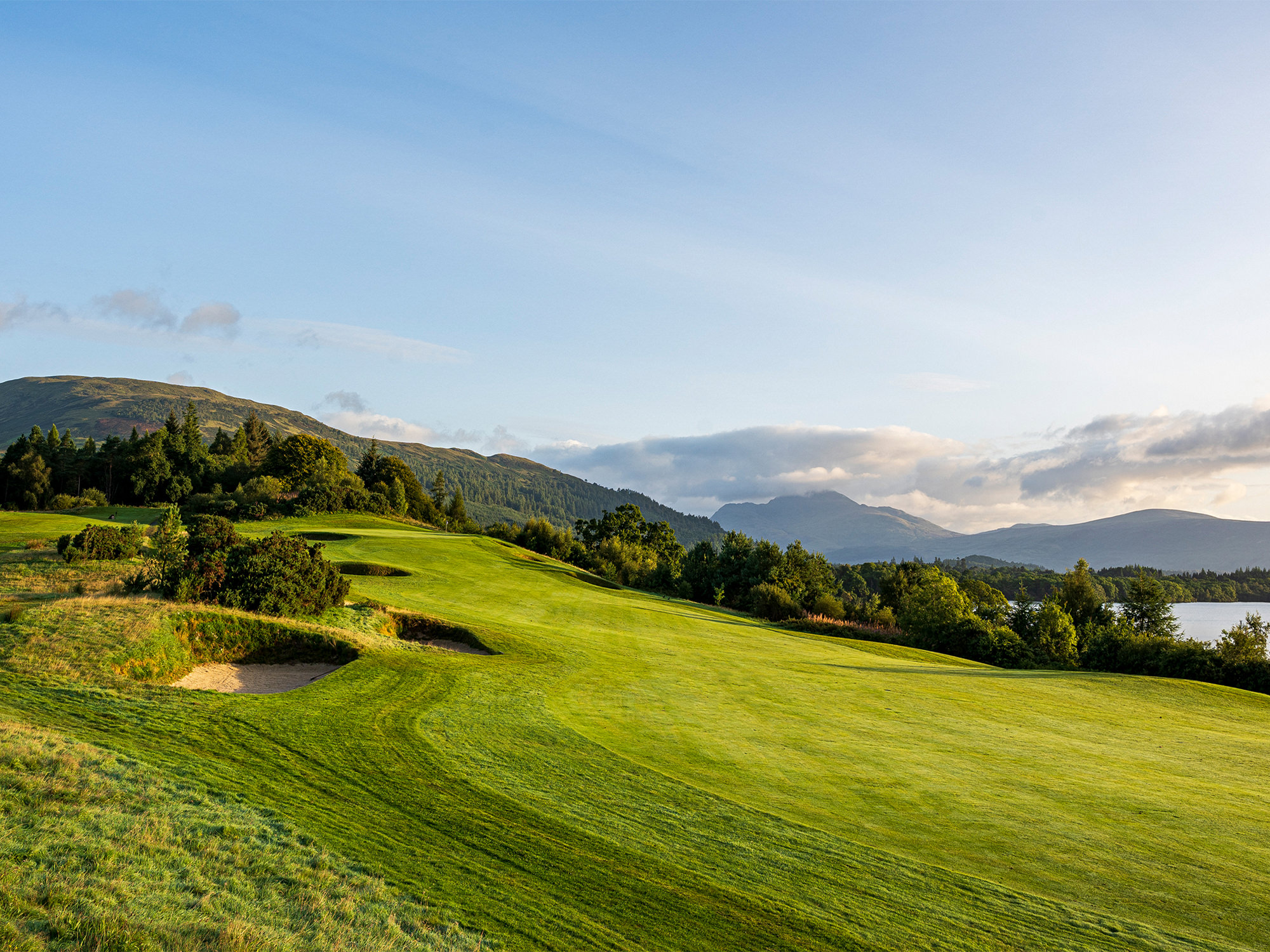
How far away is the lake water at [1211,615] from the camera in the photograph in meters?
79.5

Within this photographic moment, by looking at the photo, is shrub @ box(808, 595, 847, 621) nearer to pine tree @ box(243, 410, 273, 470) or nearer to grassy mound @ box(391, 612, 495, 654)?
grassy mound @ box(391, 612, 495, 654)

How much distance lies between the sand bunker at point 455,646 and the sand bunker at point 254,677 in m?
3.86

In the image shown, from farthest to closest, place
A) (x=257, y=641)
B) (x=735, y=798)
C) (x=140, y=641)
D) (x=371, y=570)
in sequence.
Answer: (x=371, y=570)
(x=257, y=641)
(x=140, y=641)
(x=735, y=798)

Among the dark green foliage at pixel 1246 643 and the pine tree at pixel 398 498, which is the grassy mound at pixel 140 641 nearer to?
the dark green foliage at pixel 1246 643

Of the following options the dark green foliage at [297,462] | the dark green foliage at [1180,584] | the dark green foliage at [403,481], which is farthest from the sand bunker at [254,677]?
the dark green foliage at [1180,584]

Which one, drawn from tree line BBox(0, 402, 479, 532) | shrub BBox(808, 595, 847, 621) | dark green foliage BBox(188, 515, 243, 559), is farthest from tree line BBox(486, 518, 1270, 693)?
dark green foliage BBox(188, 515, 243, 559)

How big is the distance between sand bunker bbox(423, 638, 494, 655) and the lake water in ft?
192

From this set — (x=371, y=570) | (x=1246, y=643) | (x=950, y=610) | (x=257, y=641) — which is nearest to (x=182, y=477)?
(x=371, y=570)

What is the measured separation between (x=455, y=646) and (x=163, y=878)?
617 inches

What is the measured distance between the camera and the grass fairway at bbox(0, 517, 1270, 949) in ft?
22.0

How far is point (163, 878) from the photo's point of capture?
19.6 feet

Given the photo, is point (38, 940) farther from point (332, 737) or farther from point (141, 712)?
point (141, 712)

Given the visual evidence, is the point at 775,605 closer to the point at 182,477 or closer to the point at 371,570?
the point at 371,570

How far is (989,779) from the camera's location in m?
11.1
